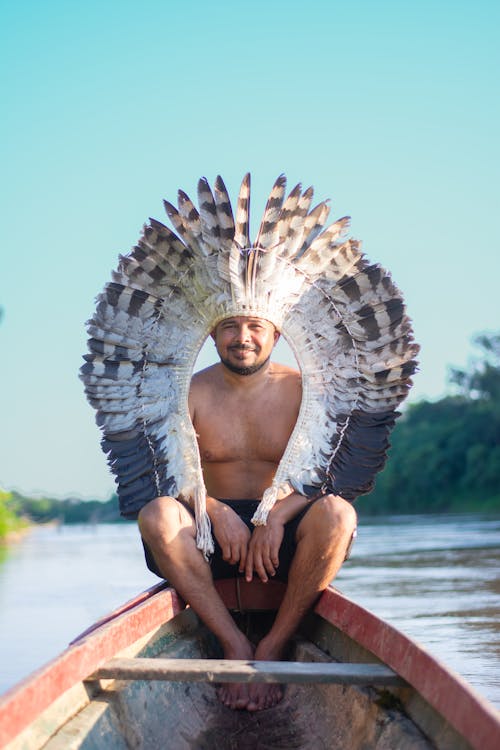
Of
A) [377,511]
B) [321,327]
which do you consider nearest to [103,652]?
[321,327]

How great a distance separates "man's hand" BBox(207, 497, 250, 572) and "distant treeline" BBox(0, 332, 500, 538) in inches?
1420

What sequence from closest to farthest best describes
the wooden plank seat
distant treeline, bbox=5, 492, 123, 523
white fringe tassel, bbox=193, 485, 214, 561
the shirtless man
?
the wooden plank seat
the shirtless man
white fringe tassel, bbox=193, 485, 214, 561
distant treeline, bbox=5, 492, 123, 523

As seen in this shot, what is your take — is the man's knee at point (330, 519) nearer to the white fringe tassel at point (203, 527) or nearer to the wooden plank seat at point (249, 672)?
the white fringe tassel at point (203, 527)

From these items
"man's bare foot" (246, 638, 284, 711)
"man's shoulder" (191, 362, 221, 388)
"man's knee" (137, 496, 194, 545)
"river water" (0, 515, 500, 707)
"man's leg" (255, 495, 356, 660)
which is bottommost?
"river water" (0, 515, 500, 707)

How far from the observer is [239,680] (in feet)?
8.35

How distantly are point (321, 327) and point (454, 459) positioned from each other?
43.5m

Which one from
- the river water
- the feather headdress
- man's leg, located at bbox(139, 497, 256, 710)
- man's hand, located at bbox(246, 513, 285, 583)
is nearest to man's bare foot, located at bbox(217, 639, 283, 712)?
man's leg, located at bbox(139, 497, 256, 710)

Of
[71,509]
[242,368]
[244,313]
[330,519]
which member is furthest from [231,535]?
[71,509]

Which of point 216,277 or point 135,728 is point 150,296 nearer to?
point 216,277

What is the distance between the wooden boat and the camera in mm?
2154

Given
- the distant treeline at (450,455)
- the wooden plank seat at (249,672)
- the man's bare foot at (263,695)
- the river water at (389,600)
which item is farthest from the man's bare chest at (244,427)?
the distant treeline at (450,455)

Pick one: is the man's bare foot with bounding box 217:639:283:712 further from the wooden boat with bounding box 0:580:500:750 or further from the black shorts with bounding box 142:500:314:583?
the black shorts with bounding box 142:500:314:583

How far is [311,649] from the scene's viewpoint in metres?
3.38

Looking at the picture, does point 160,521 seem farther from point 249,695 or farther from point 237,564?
point 249,695
